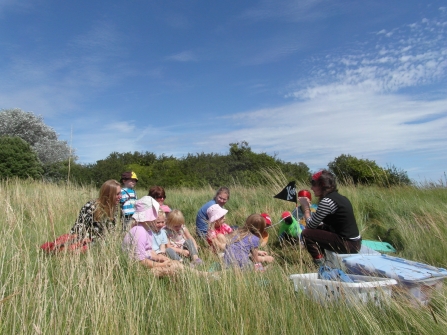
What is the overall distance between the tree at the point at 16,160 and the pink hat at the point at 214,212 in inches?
357

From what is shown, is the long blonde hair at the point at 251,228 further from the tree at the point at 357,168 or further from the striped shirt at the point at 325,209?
the tree at the point at 357,168

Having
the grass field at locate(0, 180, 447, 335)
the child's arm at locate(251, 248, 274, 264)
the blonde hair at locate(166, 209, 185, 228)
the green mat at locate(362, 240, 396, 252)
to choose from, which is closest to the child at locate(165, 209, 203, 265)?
the blonde hair at locate(166, 209, 185, 228)

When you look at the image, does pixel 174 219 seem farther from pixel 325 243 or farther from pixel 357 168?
pixel 357 168

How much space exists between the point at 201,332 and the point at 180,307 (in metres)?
0.29

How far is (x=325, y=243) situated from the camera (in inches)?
170

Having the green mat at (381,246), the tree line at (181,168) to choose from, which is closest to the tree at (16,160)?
the tree line at (181,168)

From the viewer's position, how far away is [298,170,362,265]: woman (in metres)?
4.26

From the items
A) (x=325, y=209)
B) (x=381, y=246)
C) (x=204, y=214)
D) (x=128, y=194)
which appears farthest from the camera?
(x=128, y=194)

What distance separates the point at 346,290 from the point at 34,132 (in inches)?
957

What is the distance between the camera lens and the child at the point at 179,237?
188 inches

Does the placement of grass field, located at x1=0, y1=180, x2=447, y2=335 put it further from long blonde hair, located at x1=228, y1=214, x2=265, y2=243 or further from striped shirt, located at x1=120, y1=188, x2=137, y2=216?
striped shirt, located at x1=120, y1=188, x2=137, y2=216

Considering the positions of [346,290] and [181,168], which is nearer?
[346,290]

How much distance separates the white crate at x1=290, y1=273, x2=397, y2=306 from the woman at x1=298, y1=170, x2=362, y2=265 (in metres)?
1.42

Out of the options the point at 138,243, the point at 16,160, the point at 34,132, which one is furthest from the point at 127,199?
the point at 34,132
